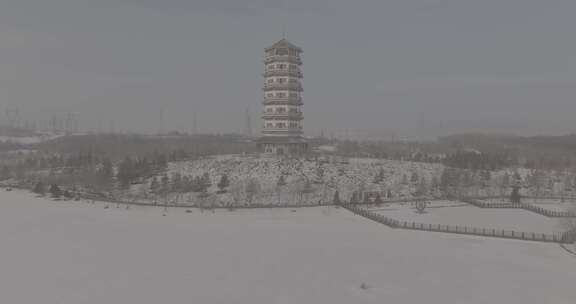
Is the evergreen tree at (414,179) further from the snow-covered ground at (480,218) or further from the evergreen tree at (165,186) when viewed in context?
the evergreen tree at (165,186)

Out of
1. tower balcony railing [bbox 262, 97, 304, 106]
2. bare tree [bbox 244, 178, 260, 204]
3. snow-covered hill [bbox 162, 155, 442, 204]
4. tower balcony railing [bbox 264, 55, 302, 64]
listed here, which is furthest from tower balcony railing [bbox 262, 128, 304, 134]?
bare tree [bbox 244, 178, 260, 204]

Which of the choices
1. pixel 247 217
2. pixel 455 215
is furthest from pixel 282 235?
pixel 455 215

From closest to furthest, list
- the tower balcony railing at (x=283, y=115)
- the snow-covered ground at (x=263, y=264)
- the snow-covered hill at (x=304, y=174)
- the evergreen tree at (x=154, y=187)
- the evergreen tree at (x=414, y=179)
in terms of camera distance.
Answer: the snow-covered ground at (x=263, y=264) → the snow-covered hill at (x=304, y=174) → the evergreen tree at (x=154, y=187) → the evergreen tree at (x=414, y=179) → the tower balcony railing at (x=283, y=115)

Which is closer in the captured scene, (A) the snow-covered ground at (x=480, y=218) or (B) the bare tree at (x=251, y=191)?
(A) the snow-covered ground at (x=480, y=218)

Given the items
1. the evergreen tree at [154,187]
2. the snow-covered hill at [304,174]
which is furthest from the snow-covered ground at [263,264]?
the evergreen tree at [154,187]

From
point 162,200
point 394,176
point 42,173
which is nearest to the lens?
point 162,200

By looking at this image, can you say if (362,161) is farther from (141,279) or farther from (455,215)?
(141,279)
